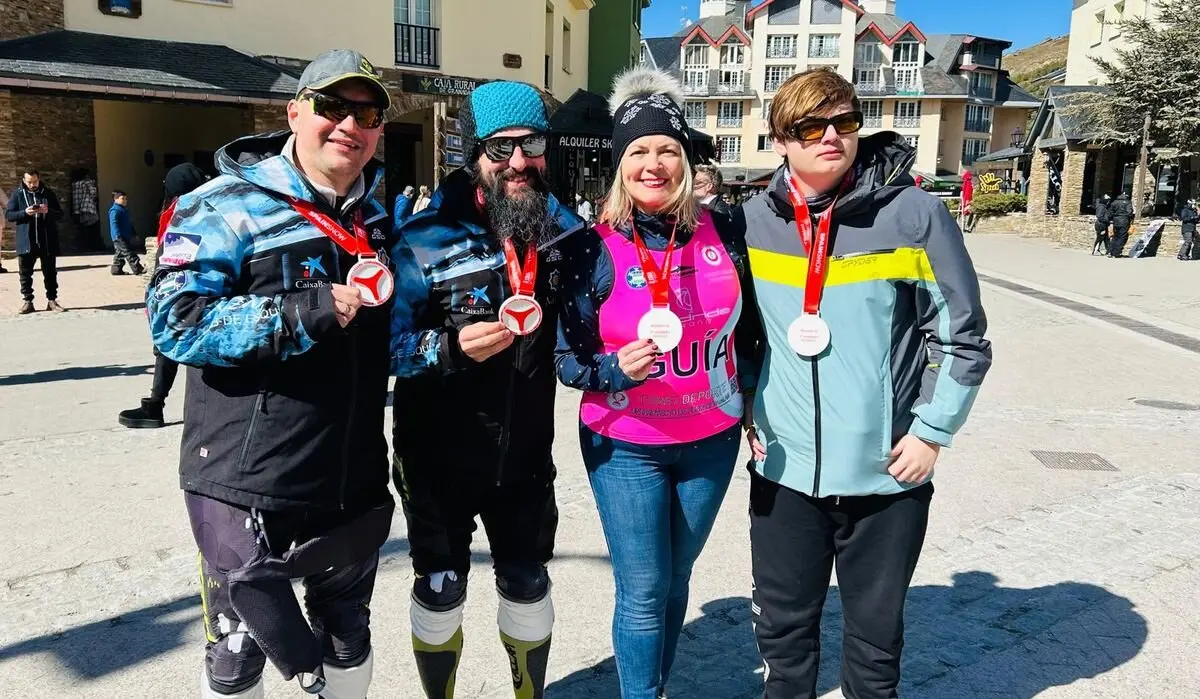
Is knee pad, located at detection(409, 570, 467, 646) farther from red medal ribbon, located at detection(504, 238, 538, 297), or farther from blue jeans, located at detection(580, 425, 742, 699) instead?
red medal ribbon, located at detection(504, 238, 538, 297)

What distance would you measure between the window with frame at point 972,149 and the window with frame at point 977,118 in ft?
2.84

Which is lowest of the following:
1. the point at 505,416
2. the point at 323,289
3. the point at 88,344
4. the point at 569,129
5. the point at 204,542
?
the point at 88,344

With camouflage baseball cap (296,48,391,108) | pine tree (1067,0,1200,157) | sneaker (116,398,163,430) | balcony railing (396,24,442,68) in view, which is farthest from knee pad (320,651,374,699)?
pine tree (1067,0,1200,157)

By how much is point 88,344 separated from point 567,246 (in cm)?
913

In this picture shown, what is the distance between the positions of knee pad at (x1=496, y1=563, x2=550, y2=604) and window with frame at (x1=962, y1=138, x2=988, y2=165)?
7786cm

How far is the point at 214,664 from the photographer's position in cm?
218

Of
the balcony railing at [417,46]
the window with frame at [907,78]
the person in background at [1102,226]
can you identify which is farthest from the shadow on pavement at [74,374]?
the window with frame at [907,78]

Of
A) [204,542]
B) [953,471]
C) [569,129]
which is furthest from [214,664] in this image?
[569,129]

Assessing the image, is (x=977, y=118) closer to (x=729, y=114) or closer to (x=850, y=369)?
(x=729, y=114)

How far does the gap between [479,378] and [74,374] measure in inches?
291

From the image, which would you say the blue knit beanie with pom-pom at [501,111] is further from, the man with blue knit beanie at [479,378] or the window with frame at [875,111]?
the window with frame at [875,111]

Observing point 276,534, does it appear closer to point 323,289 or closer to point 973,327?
point 323,289

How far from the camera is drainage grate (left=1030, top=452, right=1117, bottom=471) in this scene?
5520 millimetres

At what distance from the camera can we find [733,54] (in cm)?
7100
